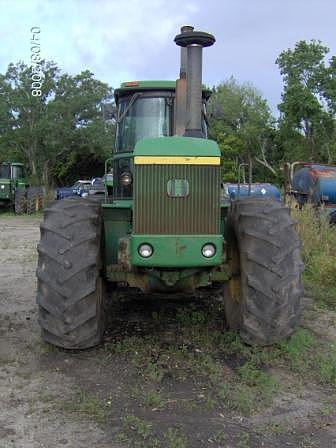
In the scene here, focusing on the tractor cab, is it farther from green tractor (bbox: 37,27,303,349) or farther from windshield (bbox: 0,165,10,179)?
windshield (bbox: 0,165,10,179)

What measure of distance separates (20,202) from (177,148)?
22.5 metres

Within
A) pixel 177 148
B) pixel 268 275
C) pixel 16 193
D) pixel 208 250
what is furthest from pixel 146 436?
pixel 16 193

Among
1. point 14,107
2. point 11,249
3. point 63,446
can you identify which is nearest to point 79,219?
point 63,446

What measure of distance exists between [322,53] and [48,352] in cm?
3588

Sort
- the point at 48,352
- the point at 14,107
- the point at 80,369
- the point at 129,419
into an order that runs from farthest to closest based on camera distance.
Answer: the point at 14,107 < the point at 48,352 < the point at 80,369 < the point at 129,419

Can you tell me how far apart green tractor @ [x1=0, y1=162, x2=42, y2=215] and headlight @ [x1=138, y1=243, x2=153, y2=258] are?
73.7 feet

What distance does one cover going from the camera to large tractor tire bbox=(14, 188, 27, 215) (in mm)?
26359

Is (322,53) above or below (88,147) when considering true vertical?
above

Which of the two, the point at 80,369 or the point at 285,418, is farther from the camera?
the point at 80,369

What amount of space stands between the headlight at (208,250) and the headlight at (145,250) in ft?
1.41

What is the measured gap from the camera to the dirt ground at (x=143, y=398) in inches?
144

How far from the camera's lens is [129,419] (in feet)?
12.7

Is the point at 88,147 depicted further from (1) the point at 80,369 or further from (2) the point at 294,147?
(1) the point at 80,369

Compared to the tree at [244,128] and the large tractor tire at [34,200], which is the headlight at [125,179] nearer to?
the large tractor tire at [34,200]
